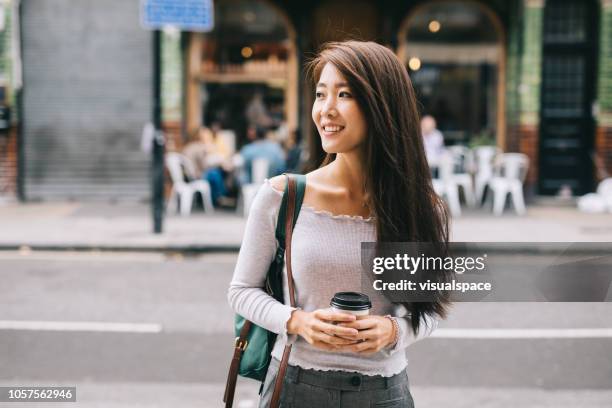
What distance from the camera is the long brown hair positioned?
1.99m

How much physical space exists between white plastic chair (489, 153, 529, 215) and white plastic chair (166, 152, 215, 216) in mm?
4797

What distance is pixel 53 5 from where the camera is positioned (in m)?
14.6

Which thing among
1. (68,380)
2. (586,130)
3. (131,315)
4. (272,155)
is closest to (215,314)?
(131,315)

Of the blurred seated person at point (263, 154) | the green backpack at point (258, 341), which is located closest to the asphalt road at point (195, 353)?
the green backpack at point (258, 341)

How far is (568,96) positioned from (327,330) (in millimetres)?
13603

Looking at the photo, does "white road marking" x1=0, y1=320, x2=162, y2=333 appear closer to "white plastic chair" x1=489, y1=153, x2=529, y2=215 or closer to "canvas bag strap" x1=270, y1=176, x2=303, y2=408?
"canvas bag strap" x1=270, y1=176, x2=303, y2=408

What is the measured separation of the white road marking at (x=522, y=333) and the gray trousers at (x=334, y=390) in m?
4.02

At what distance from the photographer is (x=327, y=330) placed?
5.95 feet

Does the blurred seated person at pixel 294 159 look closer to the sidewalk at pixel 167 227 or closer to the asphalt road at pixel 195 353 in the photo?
the sidewalk at pixel 167 227

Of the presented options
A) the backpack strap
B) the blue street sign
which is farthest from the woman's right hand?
the blue street sign

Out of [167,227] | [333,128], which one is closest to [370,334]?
[333,128]

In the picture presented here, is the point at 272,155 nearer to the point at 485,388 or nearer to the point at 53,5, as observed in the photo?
the point at 53,5

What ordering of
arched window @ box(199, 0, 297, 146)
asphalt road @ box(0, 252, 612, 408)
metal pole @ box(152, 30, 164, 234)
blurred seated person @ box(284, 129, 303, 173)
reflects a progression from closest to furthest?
asphalt road @ box(0, 252, 612, 408) < metal pole @ box(152, 30, 164, 234) < blurred seated person @ box(284, 129, 303, 173) < arched window @ box(199, 0, 297, 146)

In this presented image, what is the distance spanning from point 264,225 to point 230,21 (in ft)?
43.1
